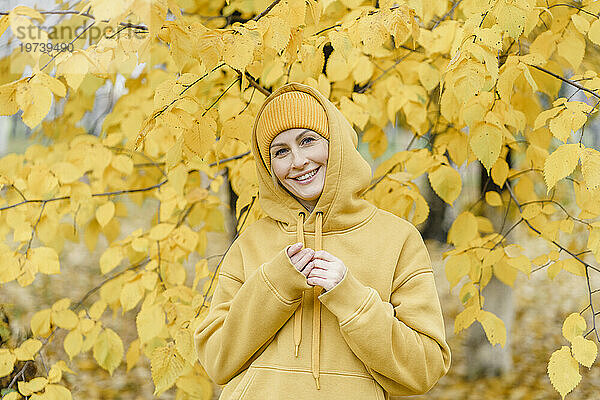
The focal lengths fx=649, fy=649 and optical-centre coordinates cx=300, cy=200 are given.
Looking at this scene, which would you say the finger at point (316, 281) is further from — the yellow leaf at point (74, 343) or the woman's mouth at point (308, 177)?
the yellow leaf at point (74, 343)

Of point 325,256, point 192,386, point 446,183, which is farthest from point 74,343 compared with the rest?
point 446,183

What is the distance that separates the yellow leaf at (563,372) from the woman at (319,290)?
0.67 metres

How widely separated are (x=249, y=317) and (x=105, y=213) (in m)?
1.40

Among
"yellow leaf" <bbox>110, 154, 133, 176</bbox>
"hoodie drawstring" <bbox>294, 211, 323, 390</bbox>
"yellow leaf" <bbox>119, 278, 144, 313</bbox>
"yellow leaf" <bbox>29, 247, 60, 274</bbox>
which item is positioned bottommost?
"yellow leaf" <bbox>119, 278, 144, 313</bbox>

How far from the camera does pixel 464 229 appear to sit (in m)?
2.86

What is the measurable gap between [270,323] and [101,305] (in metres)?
1.57

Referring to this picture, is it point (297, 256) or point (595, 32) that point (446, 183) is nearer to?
point (595, 32)

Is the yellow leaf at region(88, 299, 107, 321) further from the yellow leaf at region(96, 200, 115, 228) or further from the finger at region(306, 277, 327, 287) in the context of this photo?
the finger at region(306, 277, 327, 287)

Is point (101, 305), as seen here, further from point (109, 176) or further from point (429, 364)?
point (429, 364)

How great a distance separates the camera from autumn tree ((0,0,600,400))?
6.87ft

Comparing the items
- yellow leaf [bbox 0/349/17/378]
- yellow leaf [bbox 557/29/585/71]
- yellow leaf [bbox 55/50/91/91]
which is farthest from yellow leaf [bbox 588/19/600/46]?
yellow leaf [bbox 0/349/17/378]

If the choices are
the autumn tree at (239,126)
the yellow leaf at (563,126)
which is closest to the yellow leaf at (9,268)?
the autumn tree at (239,126)

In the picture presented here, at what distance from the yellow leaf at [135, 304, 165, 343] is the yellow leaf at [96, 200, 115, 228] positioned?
472mm

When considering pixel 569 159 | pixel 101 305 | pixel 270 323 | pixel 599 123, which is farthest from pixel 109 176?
pixel 599 123
